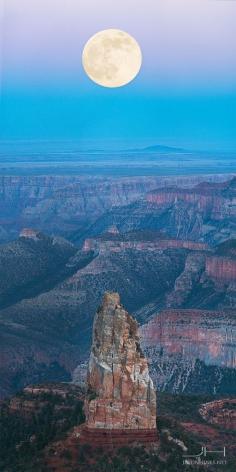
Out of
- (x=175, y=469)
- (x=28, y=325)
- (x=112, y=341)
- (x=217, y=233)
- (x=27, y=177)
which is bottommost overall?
(x=175, y=469)

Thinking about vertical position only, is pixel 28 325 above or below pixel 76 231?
below

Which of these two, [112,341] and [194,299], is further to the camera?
[194,299]

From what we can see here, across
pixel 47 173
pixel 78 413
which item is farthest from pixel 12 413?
pixel 47 173

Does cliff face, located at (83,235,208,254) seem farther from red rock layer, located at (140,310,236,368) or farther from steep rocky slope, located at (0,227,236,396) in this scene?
red rock layer, located at (140,310,236,368)

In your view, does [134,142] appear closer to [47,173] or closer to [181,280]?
[47,173]

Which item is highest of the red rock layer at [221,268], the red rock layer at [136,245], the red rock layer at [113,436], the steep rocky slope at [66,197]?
the steep rocky slope at [66,197]

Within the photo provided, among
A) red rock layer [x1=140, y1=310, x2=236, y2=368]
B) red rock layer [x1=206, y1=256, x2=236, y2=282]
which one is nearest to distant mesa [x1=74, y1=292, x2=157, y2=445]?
red rock layer [x1=140, y1=310, x2=236, y2=368]

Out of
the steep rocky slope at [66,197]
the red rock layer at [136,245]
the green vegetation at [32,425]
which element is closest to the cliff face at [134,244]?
the red rock layer at [136,245]

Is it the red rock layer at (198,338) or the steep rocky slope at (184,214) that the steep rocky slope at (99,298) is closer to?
the red rock layer at (198,338)
